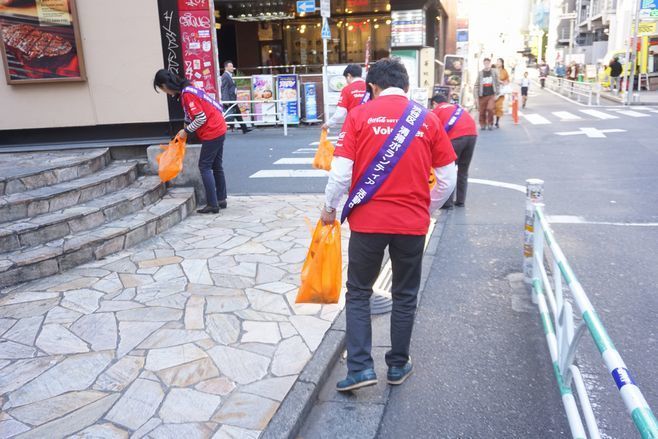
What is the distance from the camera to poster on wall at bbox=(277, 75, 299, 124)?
1734 centimetres

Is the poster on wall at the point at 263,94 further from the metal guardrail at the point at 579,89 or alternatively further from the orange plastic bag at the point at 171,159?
the metal guardrail at the point at 579,89

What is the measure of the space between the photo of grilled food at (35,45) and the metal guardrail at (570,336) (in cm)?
600

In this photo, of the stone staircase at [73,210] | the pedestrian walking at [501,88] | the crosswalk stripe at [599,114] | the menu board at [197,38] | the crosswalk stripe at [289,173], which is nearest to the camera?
the stone staircase at [73,210]

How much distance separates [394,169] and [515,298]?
7.74 ft

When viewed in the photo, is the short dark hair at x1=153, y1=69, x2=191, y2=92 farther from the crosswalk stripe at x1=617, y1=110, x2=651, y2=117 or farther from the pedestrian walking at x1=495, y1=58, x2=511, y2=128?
the crosswalk stripe at x1=617, y1=110, x2=651, y2=117

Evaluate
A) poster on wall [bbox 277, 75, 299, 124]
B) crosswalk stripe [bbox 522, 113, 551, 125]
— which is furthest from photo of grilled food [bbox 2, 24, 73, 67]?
crosswalk stripe [bbox 522, 113, 551, 125]

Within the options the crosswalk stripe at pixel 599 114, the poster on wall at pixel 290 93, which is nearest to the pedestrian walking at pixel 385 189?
the poster on wall at pixel 290 93

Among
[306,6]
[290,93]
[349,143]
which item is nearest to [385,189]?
[349,143]

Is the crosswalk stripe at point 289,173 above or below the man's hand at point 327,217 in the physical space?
below

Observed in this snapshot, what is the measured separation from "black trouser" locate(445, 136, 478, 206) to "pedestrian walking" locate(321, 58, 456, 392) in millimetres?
4473

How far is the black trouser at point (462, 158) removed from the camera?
766 centimetres

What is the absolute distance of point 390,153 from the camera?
10.2 feet

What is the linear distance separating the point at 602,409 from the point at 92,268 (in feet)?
14.5

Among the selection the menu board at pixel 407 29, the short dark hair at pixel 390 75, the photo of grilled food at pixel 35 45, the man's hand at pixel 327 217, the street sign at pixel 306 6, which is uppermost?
the street sign at pixel 306 6
